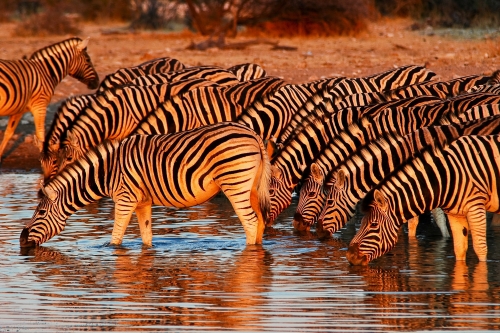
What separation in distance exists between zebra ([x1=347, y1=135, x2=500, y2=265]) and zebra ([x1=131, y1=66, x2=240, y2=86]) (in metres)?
5.30

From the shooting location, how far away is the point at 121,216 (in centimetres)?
921

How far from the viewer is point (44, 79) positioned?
15.2 m

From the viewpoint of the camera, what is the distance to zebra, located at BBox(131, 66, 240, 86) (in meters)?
13.3

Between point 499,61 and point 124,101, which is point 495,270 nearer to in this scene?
point 124,101

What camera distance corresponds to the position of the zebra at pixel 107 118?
11.9 m

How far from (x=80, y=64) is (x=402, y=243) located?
7705mm

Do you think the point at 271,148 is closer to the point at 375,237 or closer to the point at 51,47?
the point at 375,237

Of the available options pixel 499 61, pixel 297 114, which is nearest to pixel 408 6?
pixel 499 61

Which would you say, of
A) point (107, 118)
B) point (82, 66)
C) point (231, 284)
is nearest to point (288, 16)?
point (82, 66)

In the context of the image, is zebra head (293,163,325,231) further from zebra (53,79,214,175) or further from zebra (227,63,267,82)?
zebra (227,63,267,82)

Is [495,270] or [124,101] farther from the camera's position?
[124,101]

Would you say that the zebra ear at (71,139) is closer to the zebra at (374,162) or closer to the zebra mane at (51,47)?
the zebra at (374,162)

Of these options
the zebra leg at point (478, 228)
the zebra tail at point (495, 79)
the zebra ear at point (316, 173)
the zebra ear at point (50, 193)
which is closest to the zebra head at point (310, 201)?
the zebra ear at point (316, 173)

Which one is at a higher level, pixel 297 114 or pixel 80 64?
pixel 80 64
